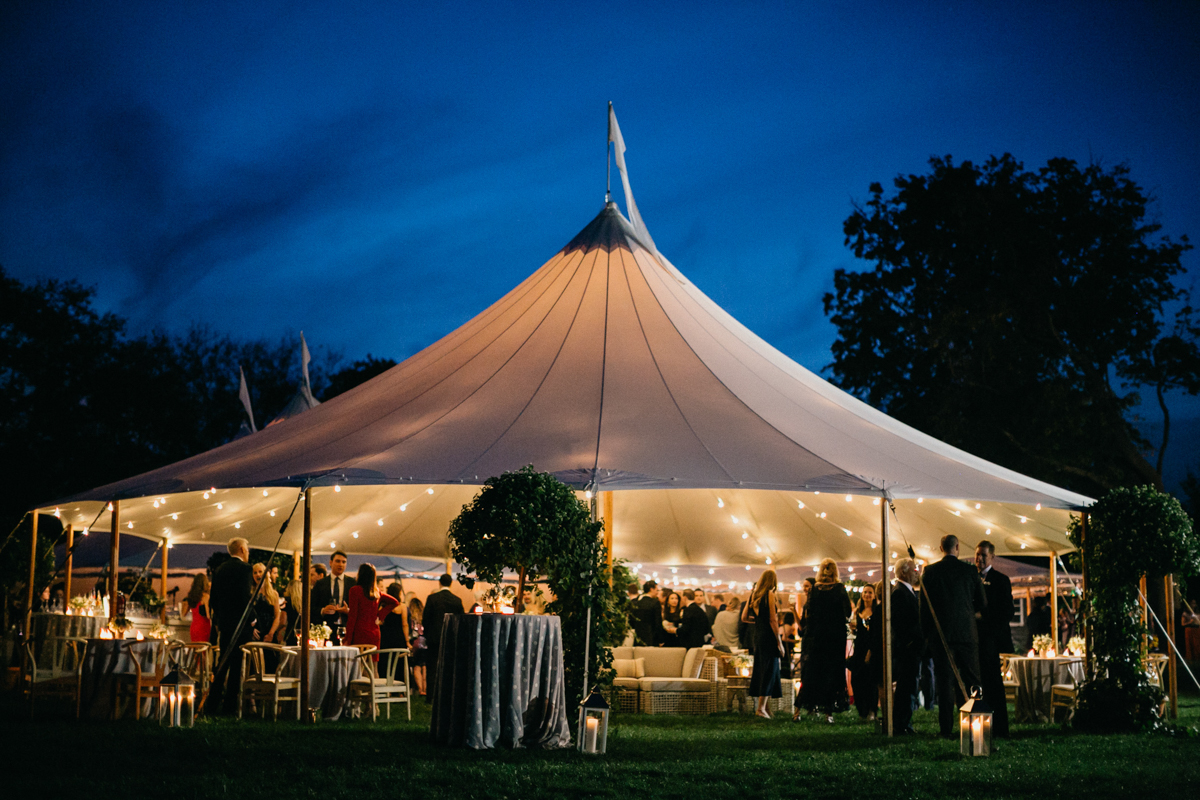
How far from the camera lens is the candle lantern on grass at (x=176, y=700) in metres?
7.20

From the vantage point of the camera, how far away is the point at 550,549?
6586 mm

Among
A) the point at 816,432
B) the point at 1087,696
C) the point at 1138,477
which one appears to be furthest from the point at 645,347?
the point at 1138,477

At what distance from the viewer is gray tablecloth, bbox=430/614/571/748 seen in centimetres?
628

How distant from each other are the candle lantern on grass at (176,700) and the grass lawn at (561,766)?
10 cm

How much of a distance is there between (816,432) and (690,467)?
1.32m

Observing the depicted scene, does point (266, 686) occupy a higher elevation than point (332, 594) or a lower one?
lower

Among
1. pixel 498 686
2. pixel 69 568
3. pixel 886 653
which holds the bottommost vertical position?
pixel 498 686

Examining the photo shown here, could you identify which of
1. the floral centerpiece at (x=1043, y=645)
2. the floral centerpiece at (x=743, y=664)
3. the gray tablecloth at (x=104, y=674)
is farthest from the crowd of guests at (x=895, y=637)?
the gray tablecloth at (x=104, y=674)

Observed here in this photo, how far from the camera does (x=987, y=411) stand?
1622 centimetres

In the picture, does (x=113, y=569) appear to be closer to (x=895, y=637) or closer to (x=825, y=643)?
(x=825, y=643)

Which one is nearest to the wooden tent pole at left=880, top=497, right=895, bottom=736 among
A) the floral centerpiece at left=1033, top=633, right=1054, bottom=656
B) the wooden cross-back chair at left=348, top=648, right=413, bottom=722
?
the floral centerpiece at left=1033, top=633, right=1054, bottom=656

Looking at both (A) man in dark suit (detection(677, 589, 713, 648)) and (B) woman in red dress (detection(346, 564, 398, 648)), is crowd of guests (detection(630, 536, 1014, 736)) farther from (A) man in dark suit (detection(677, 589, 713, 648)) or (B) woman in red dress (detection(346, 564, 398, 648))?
(B) woman in red dress (detection(346, 564, 398, 648))

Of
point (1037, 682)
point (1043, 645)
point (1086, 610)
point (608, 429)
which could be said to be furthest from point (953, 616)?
point (608, 429)

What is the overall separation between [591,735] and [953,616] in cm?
274
